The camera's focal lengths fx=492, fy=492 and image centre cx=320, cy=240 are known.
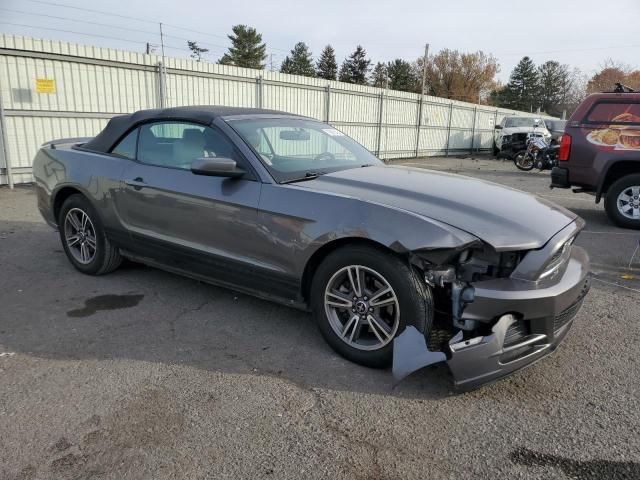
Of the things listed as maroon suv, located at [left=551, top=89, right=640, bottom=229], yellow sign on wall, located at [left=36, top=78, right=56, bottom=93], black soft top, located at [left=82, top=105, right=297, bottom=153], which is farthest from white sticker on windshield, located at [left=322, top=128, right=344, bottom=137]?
yellow sign on wall, located at [left=36, top=78, right=56, bottom=93]

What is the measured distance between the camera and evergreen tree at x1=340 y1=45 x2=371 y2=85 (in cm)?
6900

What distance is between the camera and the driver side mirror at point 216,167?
3365 millimetres

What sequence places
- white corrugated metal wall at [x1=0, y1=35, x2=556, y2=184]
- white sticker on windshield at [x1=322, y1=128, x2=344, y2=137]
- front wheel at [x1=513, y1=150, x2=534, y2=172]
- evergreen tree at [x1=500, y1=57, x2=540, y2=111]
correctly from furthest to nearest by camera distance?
evergreen tree at [x1=500, y1=57, x2=540, y2=111], front wheel at [x1=513, y1=150, x2=534, y2=172], white corrugated metal wall at [x1=0, y1=35, x2=556, y2=184], white sticker on windshield at [x1=322, y1=128, x2=344, y2=137]

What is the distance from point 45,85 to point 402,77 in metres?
61.9

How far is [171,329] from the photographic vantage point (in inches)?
143

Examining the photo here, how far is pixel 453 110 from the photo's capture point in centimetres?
2380

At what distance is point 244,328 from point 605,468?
237 cm

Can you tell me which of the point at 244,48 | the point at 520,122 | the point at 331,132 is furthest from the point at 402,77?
the point at 331,132

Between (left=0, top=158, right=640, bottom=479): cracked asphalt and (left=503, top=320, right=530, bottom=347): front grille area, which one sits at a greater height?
(left=503, top=320, right=530, bottom=347): front grille area

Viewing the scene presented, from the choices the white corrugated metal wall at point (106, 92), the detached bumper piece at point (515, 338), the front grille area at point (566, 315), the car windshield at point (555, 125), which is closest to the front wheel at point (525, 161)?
the white corrugated metal wall at point (106, 92)

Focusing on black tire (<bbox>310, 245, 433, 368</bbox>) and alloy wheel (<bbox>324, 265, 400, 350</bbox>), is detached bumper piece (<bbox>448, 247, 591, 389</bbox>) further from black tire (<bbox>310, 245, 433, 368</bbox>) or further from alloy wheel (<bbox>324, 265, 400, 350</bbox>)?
alloy wheel (<bbox>324, 265, 400, 350</bbox>)

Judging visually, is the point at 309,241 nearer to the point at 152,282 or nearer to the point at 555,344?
the point at 555,344

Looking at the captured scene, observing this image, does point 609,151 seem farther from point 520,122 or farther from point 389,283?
point 520,122

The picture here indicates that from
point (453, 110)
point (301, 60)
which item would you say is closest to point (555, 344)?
point (453, 110)
